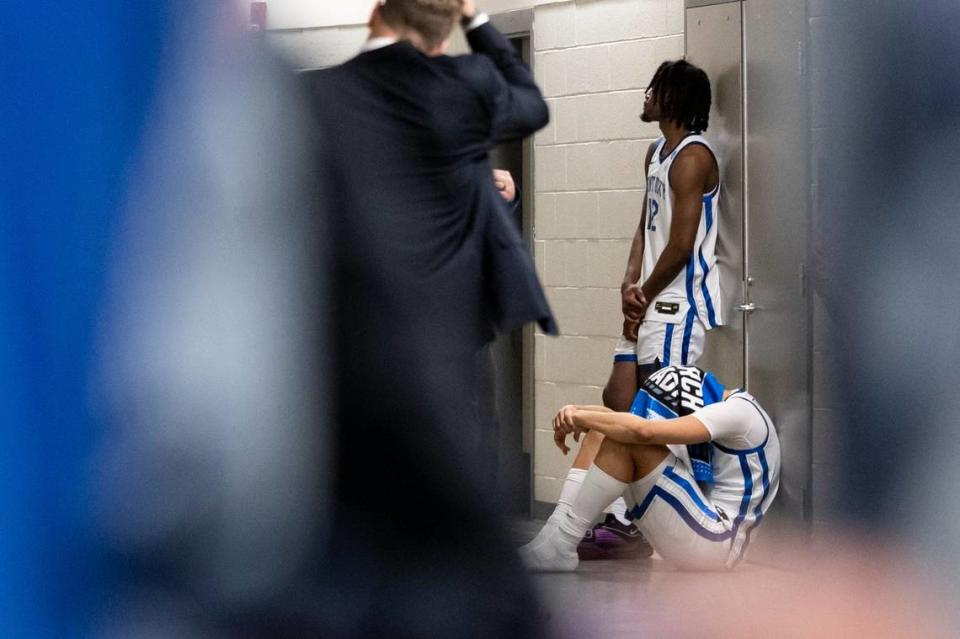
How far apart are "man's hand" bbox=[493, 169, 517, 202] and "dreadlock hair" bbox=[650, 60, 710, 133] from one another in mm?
112

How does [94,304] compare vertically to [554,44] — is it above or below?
below

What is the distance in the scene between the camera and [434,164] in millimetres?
800

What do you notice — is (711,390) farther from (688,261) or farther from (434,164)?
(434,164)

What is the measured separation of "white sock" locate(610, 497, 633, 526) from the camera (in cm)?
88

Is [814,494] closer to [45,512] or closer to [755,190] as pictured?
[755,190]

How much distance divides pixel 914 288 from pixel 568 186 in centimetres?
25

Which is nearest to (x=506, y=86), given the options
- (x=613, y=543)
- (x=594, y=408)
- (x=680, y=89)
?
(x=680, y=89)

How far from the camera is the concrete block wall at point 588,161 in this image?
32.9 inches

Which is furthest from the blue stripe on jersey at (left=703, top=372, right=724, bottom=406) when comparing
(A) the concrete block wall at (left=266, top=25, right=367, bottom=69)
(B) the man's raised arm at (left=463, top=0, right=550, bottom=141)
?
(A) the concrete block wall at (left=266, top=25, right=367, bottom=69)

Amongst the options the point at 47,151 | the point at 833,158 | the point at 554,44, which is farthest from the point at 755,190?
the point at 47,151

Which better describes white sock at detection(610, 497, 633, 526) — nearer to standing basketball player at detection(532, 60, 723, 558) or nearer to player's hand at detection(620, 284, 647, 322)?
standing basketball player at detection(532, 60, 723, 558)

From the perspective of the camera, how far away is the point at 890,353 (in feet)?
2.91

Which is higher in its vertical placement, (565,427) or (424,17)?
(424,17)

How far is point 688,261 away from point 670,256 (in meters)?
0.02
